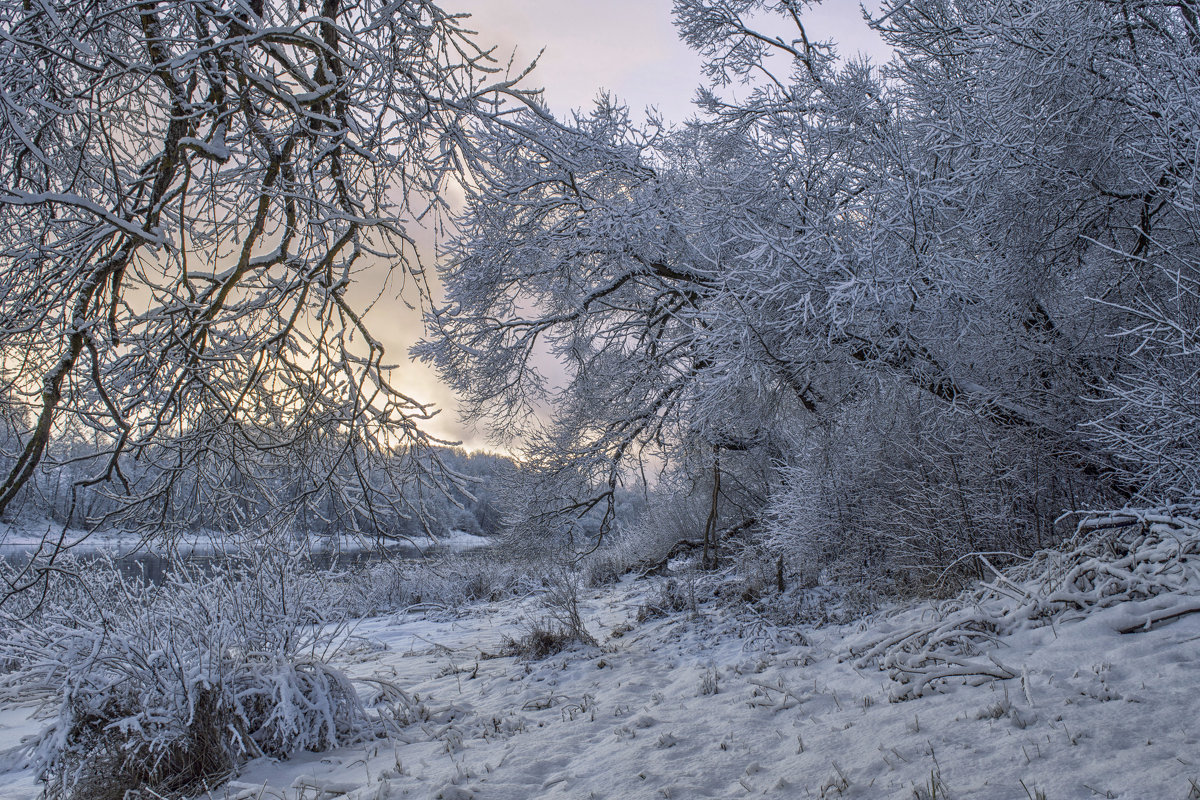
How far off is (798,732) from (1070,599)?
6.14ft

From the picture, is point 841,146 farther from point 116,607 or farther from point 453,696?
point 116,607

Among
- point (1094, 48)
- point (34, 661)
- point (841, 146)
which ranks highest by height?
point (841, 146)

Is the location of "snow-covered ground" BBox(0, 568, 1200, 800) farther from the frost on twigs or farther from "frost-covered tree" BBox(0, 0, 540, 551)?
"frost-covered tree" BBox(0, 0, 540, 551)

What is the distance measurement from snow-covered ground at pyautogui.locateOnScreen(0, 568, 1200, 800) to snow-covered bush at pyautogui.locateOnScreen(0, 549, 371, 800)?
286 millimetres

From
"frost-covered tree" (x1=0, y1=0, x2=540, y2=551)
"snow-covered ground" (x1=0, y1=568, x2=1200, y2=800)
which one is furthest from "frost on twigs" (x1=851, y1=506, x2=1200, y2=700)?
"frost-covered tree" (x1=0, y1=0, x2=540, y2=551)

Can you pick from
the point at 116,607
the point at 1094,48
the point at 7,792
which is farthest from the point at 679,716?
the point at 1094,48

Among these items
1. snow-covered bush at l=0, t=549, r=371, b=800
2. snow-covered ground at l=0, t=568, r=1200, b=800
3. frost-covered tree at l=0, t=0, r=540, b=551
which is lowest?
snow-covered ground at l=0, t=568, r=1200, b=800

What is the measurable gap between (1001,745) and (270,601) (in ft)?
14.2

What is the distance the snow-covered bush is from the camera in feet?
11.6

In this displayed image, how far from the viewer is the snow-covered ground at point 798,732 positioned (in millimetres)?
2297

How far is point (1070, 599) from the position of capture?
12.0 feet

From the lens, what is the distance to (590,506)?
10.7 metres

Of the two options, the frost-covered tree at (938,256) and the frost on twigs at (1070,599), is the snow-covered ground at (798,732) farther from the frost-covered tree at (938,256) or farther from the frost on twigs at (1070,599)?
the frost-covered tree at (938,256)

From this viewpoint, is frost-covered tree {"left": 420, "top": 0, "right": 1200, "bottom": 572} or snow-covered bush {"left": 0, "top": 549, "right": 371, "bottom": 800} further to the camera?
frost-covered tree {"left": 420, "top": 0, "right": 1200, "bottom": 572}
